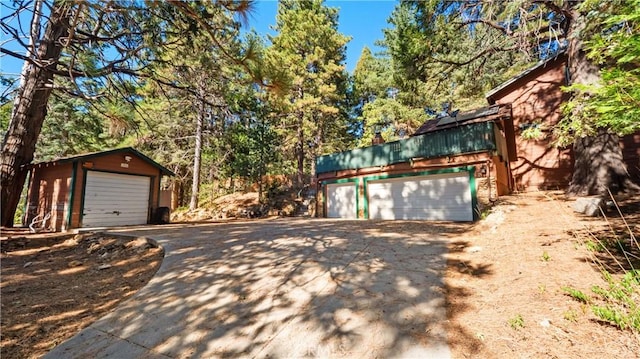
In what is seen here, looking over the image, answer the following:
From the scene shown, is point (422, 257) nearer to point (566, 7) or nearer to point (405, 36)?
point (405, 36)

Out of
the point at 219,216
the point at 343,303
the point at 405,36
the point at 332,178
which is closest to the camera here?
the point at 343,303

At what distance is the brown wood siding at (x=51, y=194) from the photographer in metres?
9.78

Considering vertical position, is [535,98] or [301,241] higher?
[535,98]

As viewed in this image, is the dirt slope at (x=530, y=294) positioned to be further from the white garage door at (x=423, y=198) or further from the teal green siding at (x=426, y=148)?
the teal green siding at (x=426, y=148)

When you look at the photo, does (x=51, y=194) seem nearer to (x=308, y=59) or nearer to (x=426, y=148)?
(x=426, y=148)

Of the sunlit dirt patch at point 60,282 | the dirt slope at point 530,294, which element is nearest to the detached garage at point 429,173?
the dirt slope at point 530,294

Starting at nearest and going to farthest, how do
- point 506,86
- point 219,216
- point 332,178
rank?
point 506,86 < point 332,178 < point 219,216

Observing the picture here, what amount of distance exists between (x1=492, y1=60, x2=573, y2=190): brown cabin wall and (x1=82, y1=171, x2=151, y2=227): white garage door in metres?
17.2

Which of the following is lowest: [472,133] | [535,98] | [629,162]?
[629,162]

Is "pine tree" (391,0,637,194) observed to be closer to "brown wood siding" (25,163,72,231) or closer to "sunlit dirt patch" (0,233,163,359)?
"sunlit dirt patch" (0,233,163,359)

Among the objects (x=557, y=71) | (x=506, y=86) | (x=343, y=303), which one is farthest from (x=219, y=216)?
(x=557, y=71)

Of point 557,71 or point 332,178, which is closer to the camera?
point 557,71

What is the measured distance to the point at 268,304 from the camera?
3.50m

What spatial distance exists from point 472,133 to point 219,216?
602 inches
